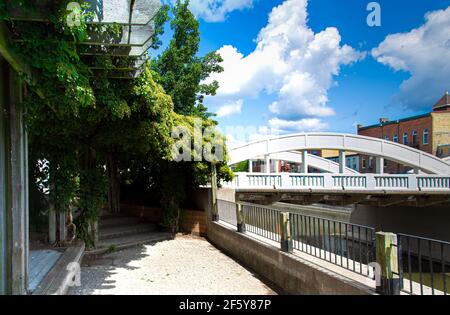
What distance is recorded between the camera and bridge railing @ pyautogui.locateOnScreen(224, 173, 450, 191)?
16375 mm

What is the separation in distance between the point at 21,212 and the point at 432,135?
3746 centimetres

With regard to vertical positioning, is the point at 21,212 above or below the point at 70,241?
above

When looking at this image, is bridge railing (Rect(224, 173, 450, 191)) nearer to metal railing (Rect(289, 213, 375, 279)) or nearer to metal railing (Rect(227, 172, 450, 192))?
metal railing (Rect(227, 172, 450, 192))

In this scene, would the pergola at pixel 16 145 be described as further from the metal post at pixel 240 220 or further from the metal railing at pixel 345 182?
the metal railing at pixel 345 182

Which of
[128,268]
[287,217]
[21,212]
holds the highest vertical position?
[21,212]

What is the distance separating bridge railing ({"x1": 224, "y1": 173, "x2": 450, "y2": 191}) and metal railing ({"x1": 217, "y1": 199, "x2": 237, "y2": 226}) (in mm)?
5583

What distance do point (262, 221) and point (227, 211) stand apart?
2.54 meters

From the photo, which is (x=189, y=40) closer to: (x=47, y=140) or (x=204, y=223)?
(x=204, y=223)

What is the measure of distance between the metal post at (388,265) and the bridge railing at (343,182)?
40.4 ft

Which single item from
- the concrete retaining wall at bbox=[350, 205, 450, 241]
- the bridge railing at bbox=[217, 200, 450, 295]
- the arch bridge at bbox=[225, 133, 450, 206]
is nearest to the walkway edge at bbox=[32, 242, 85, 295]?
the bridge railing at bbox=[217, 200, 450, 295]

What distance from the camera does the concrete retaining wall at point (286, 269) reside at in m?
4.18
